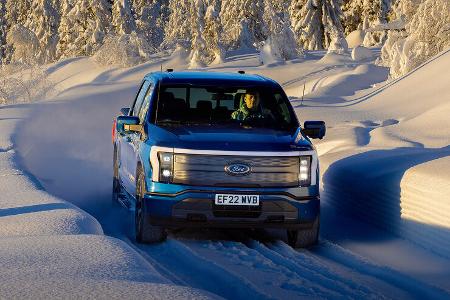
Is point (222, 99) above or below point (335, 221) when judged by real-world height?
above

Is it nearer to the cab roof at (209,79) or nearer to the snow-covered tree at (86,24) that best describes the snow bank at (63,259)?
the cab roof at (209,79)

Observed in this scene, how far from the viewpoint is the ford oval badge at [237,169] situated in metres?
9.69

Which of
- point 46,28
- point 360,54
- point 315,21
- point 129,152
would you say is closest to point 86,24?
point 46,28

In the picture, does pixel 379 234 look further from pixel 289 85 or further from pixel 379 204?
pixel 289 85

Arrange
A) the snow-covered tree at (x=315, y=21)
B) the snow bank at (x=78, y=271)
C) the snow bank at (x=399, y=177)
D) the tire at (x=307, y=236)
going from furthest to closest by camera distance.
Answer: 1. the snow-covered tree at (x=315, y=21)
2. the snow bank at (x=399, y=177)
3. the tire at (x=307, y=236)
4. the snow bank at (x=78, y=271)

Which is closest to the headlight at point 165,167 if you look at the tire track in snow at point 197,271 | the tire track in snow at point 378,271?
the tire track in snow at point 197,271

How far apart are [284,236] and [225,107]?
1.62 metres

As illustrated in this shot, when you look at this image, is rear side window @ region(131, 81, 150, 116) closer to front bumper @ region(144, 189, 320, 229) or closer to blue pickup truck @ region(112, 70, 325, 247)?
blue pickup truck @ region(112, 70, 325, 247)

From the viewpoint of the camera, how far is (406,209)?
436 inches

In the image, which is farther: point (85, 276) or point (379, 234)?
point (379, 234)

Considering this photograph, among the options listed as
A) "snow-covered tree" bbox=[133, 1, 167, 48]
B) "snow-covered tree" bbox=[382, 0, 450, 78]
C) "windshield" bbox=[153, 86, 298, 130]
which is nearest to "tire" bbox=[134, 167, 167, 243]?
"windshield" bbox=[153, 86, 298, 130]

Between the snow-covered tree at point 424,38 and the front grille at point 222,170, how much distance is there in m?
22.2

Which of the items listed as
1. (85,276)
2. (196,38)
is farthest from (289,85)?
(85,276)

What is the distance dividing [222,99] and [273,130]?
100cm
